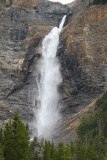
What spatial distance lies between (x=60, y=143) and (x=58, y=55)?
3595cm

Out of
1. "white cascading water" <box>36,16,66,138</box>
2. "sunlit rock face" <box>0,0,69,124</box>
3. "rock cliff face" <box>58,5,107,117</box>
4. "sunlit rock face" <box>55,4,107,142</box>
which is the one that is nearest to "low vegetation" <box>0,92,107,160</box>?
"sunlit rock face" <box>55,4,107,142</box>

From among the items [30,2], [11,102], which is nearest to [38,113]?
[11,102]

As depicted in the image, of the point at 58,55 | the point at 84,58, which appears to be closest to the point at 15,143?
the point at 84,58

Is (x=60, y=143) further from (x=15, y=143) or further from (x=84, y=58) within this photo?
(x=84, y=58)

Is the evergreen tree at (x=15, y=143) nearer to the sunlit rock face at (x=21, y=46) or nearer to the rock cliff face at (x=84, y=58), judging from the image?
the rock cliff face at (x=84, y=58)

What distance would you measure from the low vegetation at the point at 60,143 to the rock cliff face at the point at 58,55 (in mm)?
6311

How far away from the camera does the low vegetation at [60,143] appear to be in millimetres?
22250

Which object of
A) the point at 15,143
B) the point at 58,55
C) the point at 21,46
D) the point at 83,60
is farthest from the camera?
the point at 21,46

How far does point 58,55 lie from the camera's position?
2463 inches

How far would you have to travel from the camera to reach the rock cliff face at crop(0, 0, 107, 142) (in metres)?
55.2

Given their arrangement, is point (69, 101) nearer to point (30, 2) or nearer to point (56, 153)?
point (56, 153)

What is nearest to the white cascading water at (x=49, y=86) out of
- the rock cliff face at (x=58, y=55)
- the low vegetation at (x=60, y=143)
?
the rock cliff face at (x=58, y=55)

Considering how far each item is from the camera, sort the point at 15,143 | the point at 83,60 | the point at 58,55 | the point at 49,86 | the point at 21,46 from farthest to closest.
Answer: the point at 21,46
the point at 58,55
the point at 49,86
the point at 83,60
the point at 15,143

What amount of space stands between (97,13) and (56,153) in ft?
138
